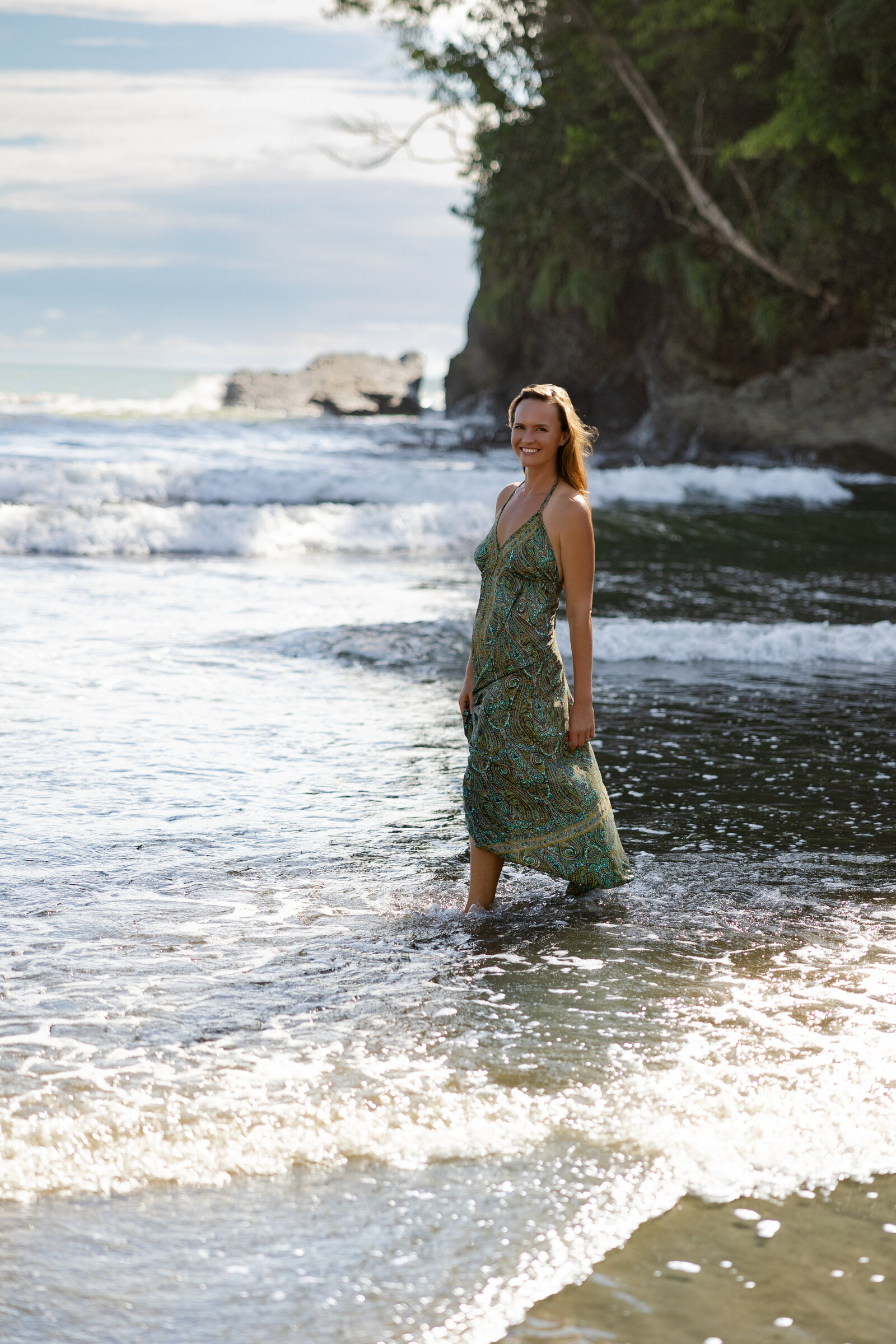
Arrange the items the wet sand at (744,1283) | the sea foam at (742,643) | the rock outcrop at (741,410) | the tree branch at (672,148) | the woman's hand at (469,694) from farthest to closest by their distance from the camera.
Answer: the rock outcrop at (741,410) < the tree branch at (672,148) < the sea foam at (742,643) < the woman's hand at (469,694) < the wet sand at (744,1283)

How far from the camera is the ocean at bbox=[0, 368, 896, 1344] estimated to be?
2.30 m

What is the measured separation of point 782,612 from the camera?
10102 mm

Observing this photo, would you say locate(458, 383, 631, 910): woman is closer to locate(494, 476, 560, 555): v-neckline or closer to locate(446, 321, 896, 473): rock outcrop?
locate(494, 476, 560, 555): v-neckline

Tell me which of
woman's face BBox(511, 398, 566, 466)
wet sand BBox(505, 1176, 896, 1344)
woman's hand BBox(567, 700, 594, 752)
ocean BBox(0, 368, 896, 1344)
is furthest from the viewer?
woman's hand BBox(567, 700, 594, 752)

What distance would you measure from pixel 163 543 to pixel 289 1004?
1134 cm

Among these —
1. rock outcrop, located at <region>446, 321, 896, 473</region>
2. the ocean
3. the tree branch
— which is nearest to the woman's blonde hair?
the ocean

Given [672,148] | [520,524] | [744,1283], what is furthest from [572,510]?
[672,148]

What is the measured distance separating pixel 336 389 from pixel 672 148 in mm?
26000

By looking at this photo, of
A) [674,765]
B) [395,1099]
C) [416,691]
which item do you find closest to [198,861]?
[395,1099]

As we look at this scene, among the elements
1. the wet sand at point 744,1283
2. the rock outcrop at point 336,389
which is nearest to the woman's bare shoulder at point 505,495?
the wet sand at point 744,1283

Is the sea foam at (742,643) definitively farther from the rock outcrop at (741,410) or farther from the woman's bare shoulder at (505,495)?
the rock outcrop at (741,410)

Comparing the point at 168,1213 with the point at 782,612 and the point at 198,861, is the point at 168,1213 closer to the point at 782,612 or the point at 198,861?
the point at 198,861

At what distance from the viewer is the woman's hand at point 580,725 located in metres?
3.93

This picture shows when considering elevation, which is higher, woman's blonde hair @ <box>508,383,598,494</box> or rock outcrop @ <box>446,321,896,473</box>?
rock outcrop @ <box>446,321,896,473</box>
